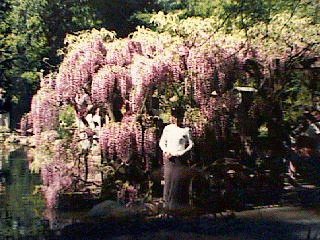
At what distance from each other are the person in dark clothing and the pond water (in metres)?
1.58

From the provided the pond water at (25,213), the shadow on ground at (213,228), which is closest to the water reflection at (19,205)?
the pond water at (25,213)

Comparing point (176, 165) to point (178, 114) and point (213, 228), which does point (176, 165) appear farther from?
point (213, 228)

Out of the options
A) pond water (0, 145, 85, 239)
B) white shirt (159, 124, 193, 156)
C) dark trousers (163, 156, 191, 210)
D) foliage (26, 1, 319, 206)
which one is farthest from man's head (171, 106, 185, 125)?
pond water (0, 145, 85, 239)

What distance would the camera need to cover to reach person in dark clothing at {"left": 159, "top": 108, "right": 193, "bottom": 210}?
36.4 ft

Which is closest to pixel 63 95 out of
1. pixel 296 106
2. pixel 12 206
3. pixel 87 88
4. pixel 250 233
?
pixel 87 88

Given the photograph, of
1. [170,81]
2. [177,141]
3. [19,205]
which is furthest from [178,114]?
[19,205]

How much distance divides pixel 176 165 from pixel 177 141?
0.38m

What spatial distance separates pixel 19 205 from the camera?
13117 millimetres

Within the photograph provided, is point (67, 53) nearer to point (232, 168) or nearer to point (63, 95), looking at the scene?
point (63, 95)

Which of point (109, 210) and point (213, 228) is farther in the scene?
point (109, 210)

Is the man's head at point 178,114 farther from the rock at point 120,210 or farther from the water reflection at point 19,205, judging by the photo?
the water reflection at point 19,205

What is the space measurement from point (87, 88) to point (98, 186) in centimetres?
176

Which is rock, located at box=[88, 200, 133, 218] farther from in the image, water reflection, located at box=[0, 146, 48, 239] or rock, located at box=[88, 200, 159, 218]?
water reflection, located at box=[0, 146, 48, 239]

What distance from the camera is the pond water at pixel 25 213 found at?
10047 millimetres
